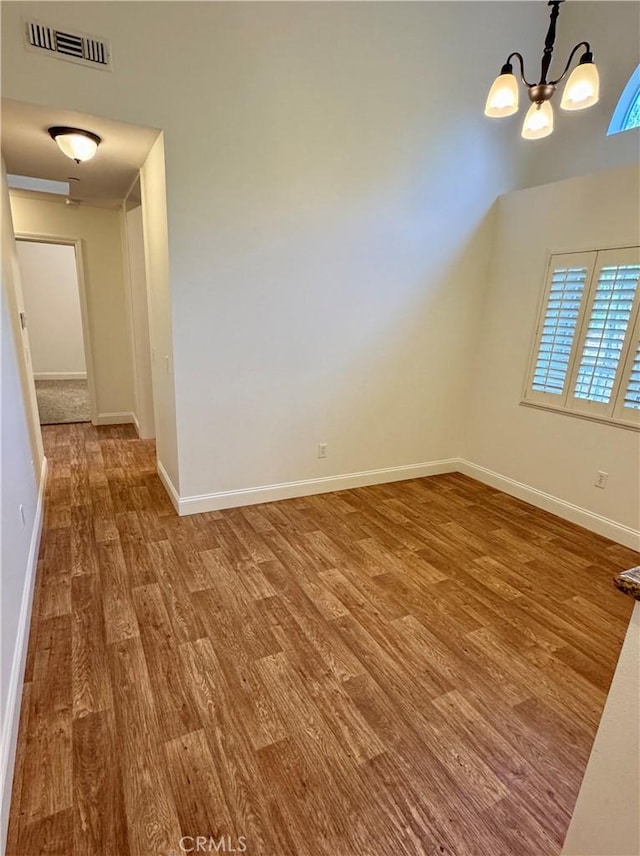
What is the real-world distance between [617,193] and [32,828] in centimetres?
434

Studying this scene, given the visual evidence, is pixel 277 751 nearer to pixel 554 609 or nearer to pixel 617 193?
pixel 554 609

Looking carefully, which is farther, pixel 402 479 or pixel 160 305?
pixel 402 479

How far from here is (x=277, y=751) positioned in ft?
5.03

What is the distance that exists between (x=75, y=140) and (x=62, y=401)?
4.84 m

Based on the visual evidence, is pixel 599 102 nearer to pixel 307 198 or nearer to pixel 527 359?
pixel 527 359

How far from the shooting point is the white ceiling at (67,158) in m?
2.40

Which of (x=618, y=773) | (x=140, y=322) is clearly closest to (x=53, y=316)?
(x=140, y=322)

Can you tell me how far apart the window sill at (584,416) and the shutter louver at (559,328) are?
124mm

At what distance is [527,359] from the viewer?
3.61 m

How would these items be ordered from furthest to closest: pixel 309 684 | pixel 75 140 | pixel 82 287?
pixel 82 287, pixel 75 140, pixel 309 684

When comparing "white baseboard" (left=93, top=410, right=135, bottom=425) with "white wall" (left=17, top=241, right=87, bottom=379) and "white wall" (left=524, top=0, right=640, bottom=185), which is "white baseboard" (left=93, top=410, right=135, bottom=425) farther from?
"white wall" (left=524, top=0, right=640, bottom=185)

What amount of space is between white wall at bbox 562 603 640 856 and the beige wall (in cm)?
555

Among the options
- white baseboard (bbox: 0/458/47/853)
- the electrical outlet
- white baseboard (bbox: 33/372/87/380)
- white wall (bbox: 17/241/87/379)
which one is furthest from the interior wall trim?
white wall (bbox: 17/241/87/379)

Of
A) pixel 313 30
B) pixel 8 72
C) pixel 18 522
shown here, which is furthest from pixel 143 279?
pixel 18 522
